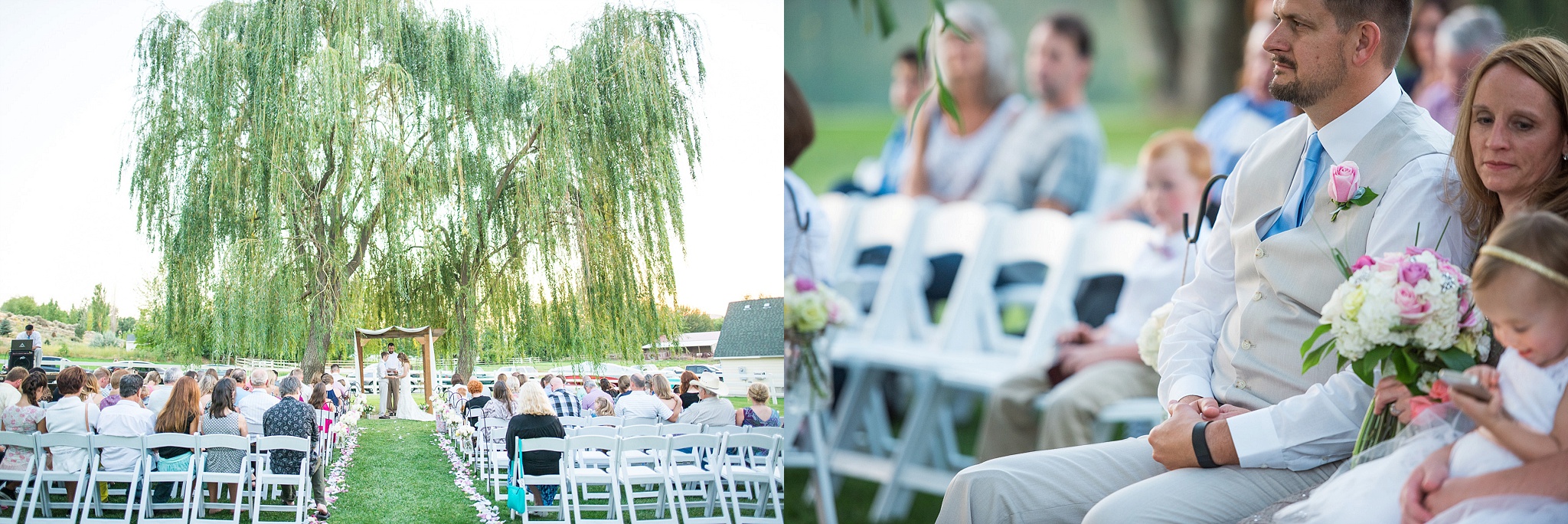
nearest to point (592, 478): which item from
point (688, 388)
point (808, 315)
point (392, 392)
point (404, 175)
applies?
point (688, 388)

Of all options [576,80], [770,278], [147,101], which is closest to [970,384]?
[770,278]

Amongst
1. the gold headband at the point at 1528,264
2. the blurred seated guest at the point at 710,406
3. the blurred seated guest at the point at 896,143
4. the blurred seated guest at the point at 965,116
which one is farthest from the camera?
the blurred seated guest at the point at 896,143

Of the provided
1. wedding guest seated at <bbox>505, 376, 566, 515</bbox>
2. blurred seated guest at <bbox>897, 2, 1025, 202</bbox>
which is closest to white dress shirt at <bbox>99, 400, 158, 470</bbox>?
wedding guest seated at <bbox>505, 376, 566, 515</bbox>

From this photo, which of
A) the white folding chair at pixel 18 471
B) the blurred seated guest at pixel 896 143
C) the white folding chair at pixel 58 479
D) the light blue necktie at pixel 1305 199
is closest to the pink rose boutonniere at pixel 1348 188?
the light blue necktie at pixel 1305 199

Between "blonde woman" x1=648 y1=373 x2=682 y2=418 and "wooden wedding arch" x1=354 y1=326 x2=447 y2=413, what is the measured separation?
891 mm

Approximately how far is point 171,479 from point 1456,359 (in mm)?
4099

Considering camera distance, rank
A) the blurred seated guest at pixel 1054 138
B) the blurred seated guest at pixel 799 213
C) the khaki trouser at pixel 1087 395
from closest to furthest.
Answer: the khaki trouser at pixel 1087 395
the blurred seated guest at pixel 799 213
the blurred seated guest at pixel 1054 138

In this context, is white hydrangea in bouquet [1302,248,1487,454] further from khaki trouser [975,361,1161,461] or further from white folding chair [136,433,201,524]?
white folding chair [136,433,201,524]

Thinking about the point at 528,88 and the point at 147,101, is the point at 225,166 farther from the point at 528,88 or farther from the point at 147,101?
the point at 528,88

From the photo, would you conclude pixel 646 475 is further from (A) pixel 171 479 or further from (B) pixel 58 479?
(B) pixel 58 479

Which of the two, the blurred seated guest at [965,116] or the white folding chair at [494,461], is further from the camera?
the blurred seated guest at [965,116]

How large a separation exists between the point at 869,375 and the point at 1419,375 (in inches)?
134

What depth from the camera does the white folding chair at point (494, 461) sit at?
4.32 m

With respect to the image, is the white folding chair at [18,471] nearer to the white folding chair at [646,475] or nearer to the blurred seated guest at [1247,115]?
the white folding chair at [646,475]
